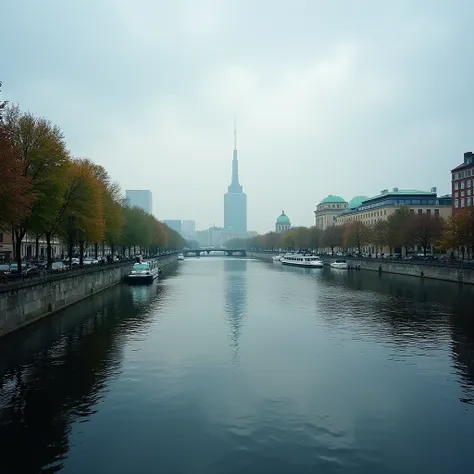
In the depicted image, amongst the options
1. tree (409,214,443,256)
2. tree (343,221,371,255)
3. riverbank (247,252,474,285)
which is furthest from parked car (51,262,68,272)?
tree (343,221,371,255)

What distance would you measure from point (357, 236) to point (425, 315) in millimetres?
97218

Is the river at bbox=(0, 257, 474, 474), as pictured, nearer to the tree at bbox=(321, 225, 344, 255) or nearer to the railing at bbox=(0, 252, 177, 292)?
the railing at bbox=(0, 252, 177, 292)

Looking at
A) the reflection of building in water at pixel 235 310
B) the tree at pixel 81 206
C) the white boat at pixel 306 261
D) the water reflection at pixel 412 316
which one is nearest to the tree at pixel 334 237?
the white boat at pixel 306 261

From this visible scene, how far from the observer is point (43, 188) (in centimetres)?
4738

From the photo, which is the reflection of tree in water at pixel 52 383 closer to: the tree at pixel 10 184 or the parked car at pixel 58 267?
the parked car at pixel 58 267

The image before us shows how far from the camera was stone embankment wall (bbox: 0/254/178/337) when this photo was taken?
115 feet

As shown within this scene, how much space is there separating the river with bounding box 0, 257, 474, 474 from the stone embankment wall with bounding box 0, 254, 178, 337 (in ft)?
4.49

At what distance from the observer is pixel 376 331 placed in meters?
39.9

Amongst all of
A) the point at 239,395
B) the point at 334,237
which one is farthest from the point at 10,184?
the point at 334,237

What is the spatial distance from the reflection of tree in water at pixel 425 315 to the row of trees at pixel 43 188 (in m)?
31.1

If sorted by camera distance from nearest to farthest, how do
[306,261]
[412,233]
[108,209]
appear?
[108,209], [412,233], [306,261]

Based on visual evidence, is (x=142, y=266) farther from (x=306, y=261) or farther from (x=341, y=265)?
(x=306, y=261)

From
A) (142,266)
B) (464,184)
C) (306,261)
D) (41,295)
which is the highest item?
(464,184)

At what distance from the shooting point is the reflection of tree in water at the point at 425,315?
32531 mm
